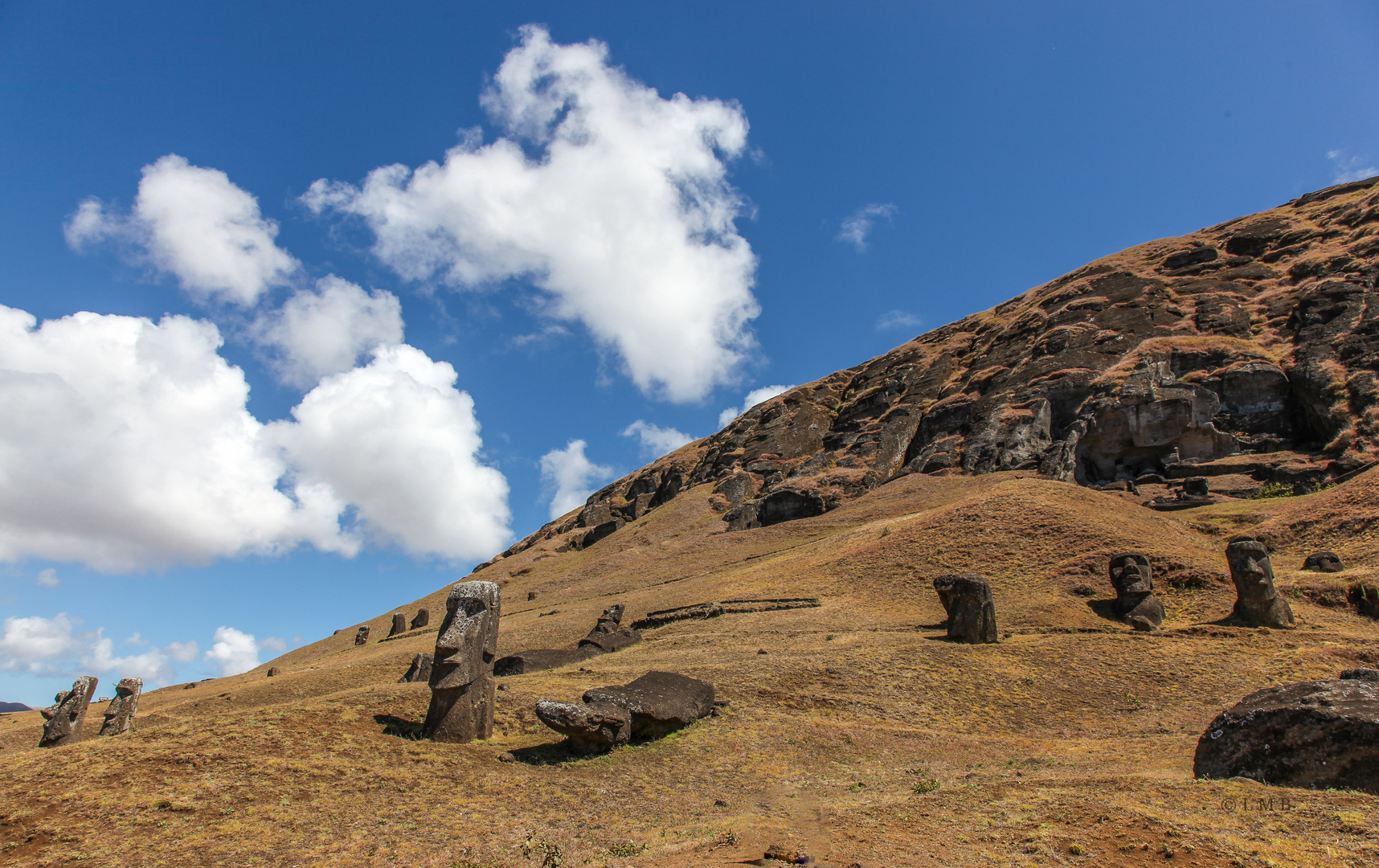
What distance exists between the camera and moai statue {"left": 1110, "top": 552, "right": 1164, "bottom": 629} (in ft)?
78.0

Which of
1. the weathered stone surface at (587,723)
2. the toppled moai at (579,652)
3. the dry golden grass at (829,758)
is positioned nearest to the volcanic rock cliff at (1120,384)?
the dry golden grass at (829,758)

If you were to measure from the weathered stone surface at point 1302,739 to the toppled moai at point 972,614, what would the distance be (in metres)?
12.2

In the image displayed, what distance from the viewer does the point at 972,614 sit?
22312 millimetres

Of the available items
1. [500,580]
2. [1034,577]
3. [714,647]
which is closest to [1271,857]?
[714,647]

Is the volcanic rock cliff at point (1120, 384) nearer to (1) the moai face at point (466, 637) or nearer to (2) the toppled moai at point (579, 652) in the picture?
(2) the toppled moai at point (579, 652)

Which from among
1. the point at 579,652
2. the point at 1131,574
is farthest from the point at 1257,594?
the point at 579,652

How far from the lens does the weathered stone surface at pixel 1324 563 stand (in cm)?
2653

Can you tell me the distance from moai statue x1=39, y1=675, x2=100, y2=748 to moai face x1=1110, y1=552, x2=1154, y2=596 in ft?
114

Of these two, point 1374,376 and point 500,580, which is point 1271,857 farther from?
point 500,580

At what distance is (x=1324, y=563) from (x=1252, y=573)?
9141mm

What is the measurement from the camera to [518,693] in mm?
17141

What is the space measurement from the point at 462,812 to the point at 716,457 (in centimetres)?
9037

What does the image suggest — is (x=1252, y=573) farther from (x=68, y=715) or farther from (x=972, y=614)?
(x=68, y=715)

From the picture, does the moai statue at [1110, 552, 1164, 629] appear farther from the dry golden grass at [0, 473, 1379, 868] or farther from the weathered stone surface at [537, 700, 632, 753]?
the weathered stone surface at [537, 700, 632, 753]
